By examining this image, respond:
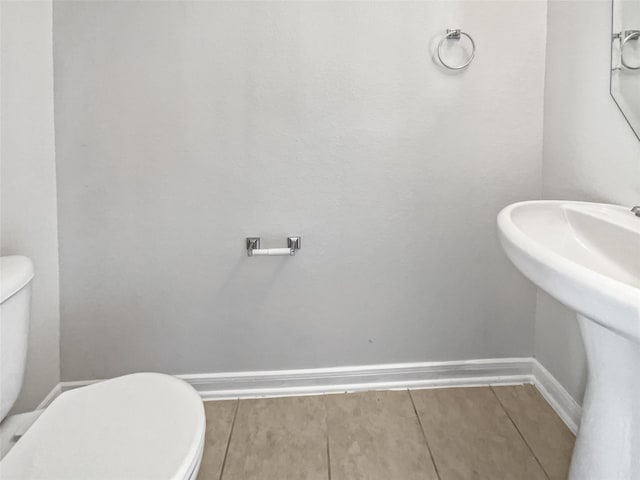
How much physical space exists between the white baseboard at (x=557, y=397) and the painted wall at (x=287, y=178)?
22cm

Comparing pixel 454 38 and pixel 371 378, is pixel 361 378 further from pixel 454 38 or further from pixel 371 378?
pixel 454 38

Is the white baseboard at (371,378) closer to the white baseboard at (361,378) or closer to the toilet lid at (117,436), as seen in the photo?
the white baseboard at (361,378)

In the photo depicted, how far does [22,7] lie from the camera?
1.37 metres

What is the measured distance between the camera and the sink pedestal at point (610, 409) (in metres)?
0.93

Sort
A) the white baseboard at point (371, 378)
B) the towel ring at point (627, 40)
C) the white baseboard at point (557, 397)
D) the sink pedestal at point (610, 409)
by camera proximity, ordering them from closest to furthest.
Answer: the sink pedestal at point (610, 409)
the towel ring at point (627, 40)
the white baseboard at point (557, 397)
the white baseboard at point (371, 378)

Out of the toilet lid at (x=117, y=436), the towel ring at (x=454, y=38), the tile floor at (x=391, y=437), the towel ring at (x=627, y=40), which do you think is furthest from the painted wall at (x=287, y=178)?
the toilet lid at (x=117, y=436)

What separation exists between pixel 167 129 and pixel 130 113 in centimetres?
14

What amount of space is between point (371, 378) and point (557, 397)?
69 centimetres

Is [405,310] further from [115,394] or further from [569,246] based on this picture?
[115,394]

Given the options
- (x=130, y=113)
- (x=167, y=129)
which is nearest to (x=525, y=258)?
(x=167, y=129)

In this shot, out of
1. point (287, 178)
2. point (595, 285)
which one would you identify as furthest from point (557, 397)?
point (287, 178)

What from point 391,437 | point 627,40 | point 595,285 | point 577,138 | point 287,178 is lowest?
point 391,437

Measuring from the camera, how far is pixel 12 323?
100 centimetres

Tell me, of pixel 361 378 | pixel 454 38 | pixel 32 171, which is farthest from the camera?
pixel 361 378
